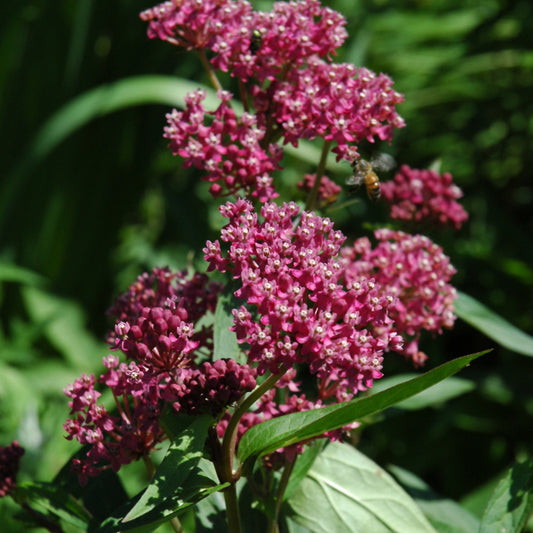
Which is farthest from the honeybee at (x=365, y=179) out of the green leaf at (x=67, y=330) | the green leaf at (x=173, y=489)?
the green leaf at (x=67, y=330)

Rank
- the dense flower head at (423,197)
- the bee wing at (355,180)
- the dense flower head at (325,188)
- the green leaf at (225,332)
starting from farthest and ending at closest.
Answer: the dense flower head at (423,197)
the bee wing at (355,180)
the dense flower head at (325,188)
the green leaf at (225,332)

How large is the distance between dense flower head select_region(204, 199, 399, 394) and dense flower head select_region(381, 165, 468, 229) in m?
0.73

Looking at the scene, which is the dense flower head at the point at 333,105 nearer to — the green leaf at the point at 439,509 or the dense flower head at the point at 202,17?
the dense flower head at the point at 202,17

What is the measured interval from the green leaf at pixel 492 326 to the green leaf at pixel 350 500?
0.46m

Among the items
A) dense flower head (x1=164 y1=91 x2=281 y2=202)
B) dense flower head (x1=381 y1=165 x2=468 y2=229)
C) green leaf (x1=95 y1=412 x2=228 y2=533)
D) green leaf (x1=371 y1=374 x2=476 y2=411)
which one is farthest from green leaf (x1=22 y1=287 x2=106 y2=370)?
green leaf (x1=95 y1=412 x2=228 y2=533)

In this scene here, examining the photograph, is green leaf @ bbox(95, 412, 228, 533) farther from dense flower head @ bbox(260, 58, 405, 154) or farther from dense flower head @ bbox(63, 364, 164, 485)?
dense flower head @ bbox(260, 58, 405, 154)

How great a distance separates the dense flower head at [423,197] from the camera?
1.81 m

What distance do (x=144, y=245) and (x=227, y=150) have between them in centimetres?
273

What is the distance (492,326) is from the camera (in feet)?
5.34

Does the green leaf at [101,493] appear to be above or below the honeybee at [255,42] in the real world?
below

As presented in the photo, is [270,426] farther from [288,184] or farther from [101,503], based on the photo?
[288,184]

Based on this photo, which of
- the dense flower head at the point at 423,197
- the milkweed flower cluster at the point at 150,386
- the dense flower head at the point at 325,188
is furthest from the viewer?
the dense flower head at the point at 423,197

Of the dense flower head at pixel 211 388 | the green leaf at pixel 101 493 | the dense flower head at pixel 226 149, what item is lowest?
the green leaf at pixel 101 493

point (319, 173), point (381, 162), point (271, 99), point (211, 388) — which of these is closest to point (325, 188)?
point (319, 173)
